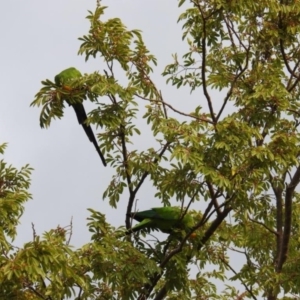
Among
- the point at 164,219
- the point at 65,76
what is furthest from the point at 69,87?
the point at 164,219

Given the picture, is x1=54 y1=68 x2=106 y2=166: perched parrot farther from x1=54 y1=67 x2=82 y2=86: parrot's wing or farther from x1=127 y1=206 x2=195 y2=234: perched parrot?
x1=127 y1=206 x2=195 y2=234: perched parrot

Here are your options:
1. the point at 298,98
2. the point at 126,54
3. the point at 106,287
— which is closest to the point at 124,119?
the point at 126,54

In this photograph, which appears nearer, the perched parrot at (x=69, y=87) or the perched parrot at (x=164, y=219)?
the perched parrot at (x=69, y=87)

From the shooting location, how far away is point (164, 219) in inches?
357

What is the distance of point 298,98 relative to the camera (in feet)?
39.2

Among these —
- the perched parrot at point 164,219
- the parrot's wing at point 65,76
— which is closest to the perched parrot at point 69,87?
the parrot's wing at point 65,76

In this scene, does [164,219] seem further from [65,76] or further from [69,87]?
[65,76]

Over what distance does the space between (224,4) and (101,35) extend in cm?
166

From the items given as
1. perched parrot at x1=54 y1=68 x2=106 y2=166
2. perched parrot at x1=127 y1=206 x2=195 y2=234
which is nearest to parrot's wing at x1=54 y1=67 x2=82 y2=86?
perched parrot at x1=54 y1=68 x2=106 y2=166

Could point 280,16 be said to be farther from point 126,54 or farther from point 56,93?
point 56,93

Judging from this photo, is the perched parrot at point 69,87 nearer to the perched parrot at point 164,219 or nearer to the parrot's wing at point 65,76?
the parrot's wing at point 65,76

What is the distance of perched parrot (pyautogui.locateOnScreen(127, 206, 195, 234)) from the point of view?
9094 millimetres

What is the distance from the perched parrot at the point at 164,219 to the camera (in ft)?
29.8

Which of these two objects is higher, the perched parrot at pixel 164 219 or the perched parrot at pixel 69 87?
the perched parrot at pixel 69 87
